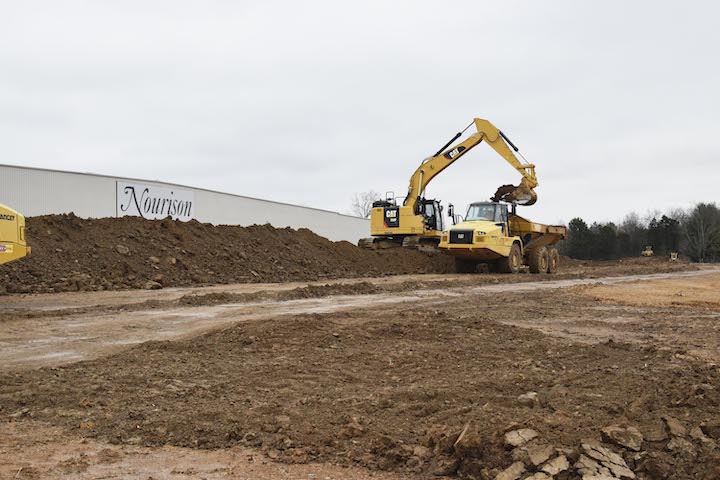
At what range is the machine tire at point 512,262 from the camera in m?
25.7

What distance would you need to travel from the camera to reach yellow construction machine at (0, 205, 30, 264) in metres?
13.4

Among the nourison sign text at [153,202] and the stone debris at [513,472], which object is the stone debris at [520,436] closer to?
the stone debris at [513,472]

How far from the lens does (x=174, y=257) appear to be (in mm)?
23312

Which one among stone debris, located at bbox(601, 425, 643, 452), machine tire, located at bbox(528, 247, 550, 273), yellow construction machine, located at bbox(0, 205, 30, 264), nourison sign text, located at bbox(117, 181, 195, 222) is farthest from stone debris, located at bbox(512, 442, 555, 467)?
nourison sign text, located at bbox(117, 181, 195, 222)

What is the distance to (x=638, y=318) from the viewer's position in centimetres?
1163

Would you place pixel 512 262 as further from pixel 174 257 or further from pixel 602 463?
pixel 602 463

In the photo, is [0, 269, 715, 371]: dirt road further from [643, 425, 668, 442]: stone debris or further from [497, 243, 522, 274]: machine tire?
[497, 243, 522, 274]: machine tire

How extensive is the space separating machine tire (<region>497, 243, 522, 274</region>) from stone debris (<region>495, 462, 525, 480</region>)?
21903 millimetres

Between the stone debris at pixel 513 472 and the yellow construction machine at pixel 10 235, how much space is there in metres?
12.5

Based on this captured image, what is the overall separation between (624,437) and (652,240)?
6774cm

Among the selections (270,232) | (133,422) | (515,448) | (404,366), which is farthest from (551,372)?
(270,232)

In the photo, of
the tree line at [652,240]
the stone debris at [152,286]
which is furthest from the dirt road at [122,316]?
the tree line at [652,240]

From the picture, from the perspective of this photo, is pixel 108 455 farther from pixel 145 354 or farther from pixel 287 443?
pixel 145 354

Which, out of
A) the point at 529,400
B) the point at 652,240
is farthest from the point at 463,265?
the point at 652,240
